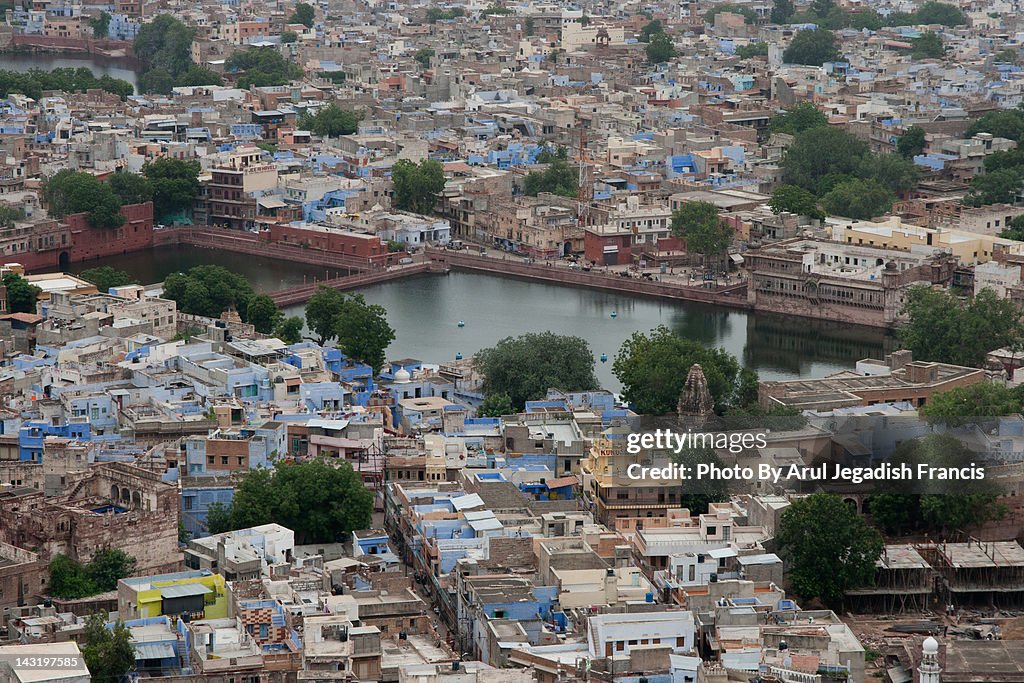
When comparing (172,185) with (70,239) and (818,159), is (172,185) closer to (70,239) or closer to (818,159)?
(70,239)

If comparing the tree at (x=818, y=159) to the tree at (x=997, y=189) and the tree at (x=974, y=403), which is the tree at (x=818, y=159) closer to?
the tree at (x=997, y=189)

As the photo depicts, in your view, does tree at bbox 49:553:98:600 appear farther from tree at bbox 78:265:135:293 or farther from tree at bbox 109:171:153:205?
tree at bbox 109:171:153:205

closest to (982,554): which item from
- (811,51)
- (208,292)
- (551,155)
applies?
(208,292)

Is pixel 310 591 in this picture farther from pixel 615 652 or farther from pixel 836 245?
pixel 836 245

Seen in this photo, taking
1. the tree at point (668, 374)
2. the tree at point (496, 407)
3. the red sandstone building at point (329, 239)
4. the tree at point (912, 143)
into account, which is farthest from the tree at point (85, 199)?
the tree at point (912, 143)

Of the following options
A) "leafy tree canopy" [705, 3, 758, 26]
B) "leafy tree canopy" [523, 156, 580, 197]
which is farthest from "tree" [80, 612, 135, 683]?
"leafy tree canopy" [705, 3, 758, 26]

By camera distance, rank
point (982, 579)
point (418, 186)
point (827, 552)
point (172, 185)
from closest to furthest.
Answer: point (827, 552) → point (982, 579) → point (172, 185) → point (418, 186)
